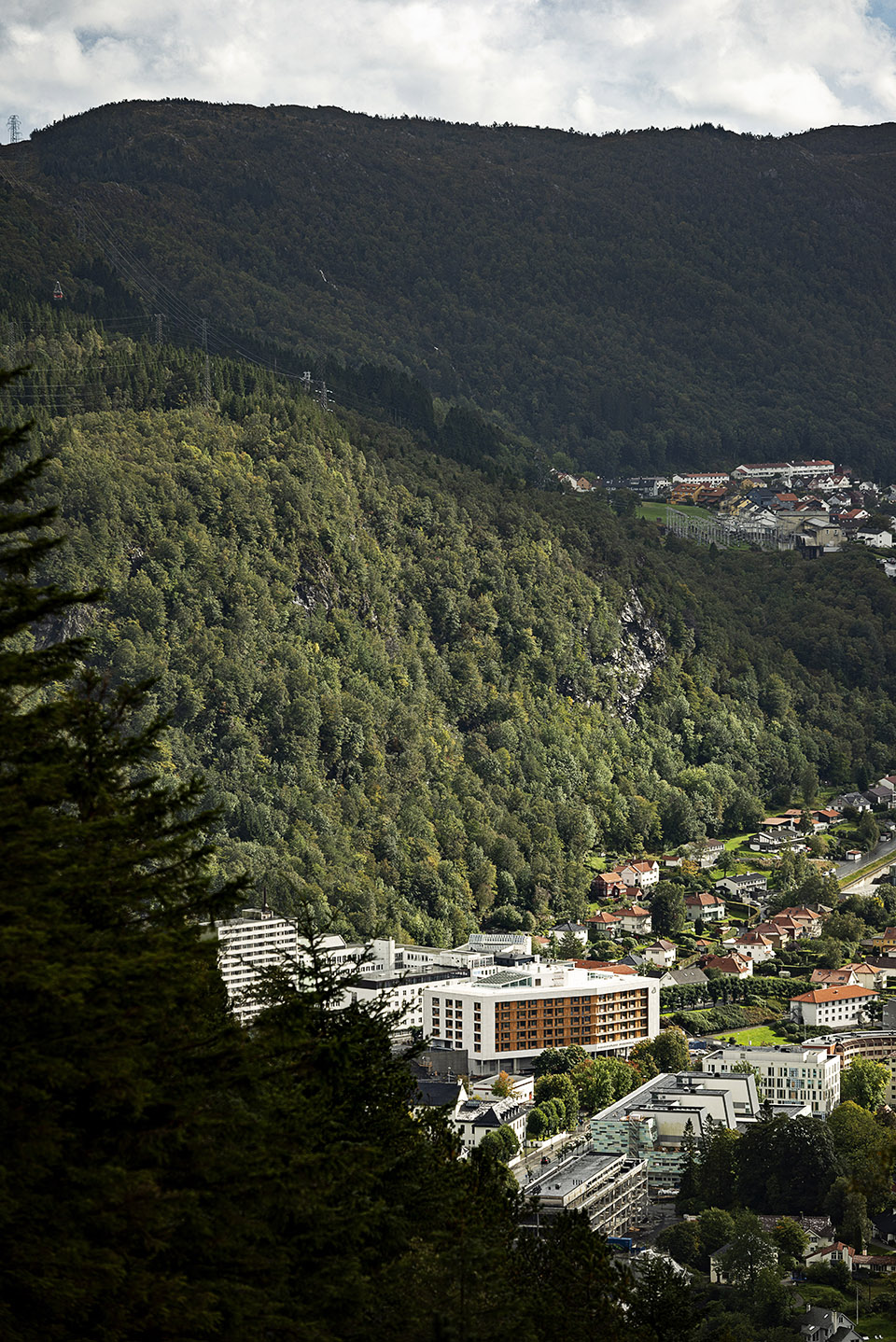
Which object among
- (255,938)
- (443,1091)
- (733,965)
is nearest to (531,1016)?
(443,1091)

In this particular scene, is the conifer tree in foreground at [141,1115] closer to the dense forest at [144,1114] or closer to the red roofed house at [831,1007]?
the dense forest at [144,1114]

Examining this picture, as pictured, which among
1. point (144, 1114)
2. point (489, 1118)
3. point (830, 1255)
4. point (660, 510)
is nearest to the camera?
point (144, 1114)

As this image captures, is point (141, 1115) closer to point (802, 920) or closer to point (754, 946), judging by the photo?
point (754, 946)

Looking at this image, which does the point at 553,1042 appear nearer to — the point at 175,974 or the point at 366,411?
the point at 175,974

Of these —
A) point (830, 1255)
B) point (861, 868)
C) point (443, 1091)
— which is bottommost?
point (830, 1255)

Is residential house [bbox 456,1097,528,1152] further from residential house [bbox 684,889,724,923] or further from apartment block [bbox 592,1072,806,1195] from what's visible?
residential house [bbox 684,889,724,923]

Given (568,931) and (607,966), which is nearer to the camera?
(607,966)

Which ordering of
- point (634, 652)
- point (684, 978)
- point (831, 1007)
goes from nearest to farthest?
1. point (831, 1007)
2. point (684, 978)
3. point (634, 652)
